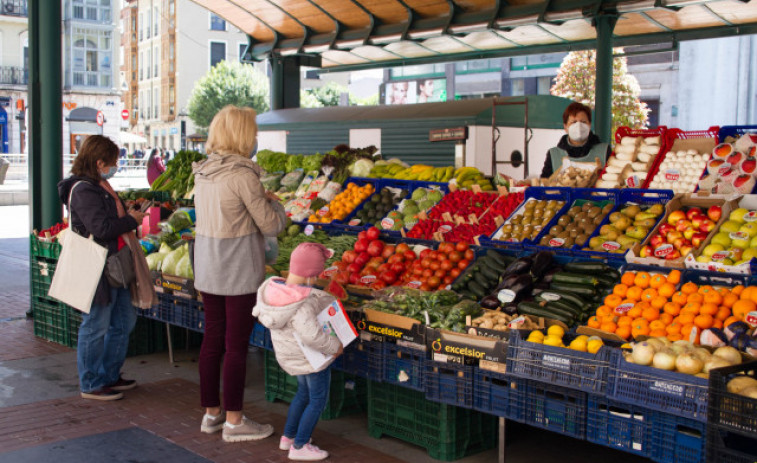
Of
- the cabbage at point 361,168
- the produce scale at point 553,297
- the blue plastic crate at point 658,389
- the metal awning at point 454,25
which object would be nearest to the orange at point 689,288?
the produce scale at point 553,297

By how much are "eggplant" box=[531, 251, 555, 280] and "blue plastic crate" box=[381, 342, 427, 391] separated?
1.18 m

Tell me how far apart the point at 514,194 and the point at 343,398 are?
231cm

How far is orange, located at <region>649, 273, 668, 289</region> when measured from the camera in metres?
4.67

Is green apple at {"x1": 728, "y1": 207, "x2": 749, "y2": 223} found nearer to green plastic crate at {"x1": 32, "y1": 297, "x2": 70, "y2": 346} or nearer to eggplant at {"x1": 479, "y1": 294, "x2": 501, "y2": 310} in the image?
eggplant at {"x1": 479, "y1": 294, "x2": 501, "y2": 310}

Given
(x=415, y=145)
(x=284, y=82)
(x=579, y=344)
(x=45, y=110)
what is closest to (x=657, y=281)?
(x=579, y=344)

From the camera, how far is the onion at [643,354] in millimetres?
3727

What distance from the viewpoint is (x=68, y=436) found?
Result: 5020 millimetres

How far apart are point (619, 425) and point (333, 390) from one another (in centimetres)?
227

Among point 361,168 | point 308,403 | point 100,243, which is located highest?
point 361,168

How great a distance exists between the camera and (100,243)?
5781 mm

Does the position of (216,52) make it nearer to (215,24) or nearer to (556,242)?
(215,24)

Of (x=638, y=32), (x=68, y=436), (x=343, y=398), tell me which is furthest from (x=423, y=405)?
(x=638, y=32)

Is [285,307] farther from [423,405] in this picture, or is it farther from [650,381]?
[650,381]

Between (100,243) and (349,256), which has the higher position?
(100,243)
